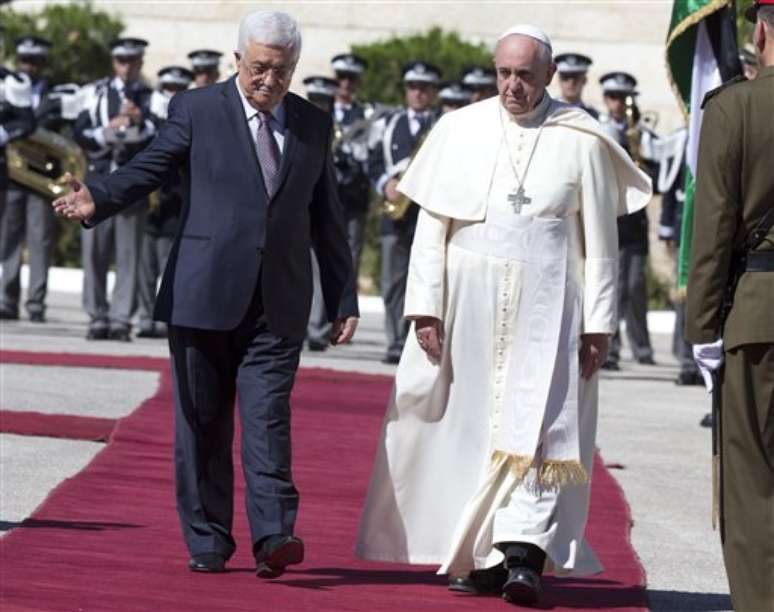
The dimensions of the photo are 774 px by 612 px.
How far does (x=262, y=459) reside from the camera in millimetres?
8344

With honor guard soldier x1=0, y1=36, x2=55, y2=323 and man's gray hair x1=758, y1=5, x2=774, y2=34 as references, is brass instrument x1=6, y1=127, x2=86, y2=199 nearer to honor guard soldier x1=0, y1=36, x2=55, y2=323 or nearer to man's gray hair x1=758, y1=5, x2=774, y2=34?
honor guard soldier x1=0, y1=36, x2=55, y2=323

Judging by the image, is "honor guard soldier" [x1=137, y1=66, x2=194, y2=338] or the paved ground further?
"honor guard soldier" [x1=137, y1=66, x2=194, y2=338]

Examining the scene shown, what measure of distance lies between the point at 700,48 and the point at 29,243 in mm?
9905

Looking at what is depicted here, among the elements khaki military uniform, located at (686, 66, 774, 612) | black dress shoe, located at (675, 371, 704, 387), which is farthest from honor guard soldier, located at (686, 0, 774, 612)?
black dress shoe, located at (675, 371, 704, 387)

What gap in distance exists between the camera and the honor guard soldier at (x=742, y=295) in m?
6.73

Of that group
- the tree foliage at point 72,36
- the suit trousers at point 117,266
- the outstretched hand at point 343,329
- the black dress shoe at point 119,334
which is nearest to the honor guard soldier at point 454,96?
the suit trousers at point 117,266

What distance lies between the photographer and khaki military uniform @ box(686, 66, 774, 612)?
6.73 m

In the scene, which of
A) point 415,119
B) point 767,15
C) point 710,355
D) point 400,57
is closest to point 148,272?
point 415,119

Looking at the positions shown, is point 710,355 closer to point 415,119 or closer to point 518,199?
point 518,199

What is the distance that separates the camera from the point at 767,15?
22.0ft

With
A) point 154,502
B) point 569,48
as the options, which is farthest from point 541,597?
point 569,48

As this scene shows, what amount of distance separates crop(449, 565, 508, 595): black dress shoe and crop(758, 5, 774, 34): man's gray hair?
2.43 m

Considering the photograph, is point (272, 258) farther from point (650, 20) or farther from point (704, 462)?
point (650, 20)

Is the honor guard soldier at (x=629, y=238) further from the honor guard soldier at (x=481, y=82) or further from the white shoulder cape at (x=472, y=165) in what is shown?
the white shoulder cape at (x=472, y=165)
